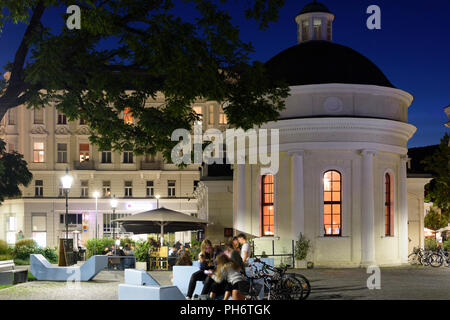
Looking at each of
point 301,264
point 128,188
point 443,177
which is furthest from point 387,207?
point 128,188

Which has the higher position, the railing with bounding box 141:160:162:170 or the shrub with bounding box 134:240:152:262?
the railing with bounding box 141:160:162:170

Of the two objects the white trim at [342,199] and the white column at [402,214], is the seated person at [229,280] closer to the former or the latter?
the white trim at [342,199]

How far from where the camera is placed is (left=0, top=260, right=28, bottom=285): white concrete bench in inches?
935

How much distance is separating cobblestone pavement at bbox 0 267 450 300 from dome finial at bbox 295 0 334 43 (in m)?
14.6

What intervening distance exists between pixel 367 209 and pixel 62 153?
46429 mm

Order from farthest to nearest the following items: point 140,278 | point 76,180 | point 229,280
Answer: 1. point 76,180
2. point 140,278
3. point 229,280

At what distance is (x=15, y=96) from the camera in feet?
59.8

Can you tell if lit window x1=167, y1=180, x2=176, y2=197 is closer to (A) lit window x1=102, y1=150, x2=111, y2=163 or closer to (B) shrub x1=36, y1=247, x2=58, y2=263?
(A) lit window x1=102, y1=150, x2=111, y2=163

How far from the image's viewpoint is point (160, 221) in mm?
32094

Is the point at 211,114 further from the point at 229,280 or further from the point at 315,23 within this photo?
the point at 229,280

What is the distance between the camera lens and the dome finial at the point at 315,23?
3862 centimetres

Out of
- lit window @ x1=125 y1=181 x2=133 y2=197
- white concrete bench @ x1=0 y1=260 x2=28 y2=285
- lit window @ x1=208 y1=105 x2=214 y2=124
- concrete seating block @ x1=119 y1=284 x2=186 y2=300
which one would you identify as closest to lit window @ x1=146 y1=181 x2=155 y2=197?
lit window @ x1=125 y1=181 x2=133 y2=197
